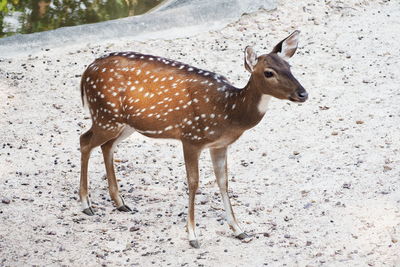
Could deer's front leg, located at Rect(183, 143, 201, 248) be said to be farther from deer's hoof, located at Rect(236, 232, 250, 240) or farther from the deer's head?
the deer's head

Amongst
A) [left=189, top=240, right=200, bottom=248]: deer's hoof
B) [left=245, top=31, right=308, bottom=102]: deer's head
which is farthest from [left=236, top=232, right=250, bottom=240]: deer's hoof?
[left=245, top=31, right=308, bottom=102]: deer's head

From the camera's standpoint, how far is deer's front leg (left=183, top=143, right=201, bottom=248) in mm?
6176

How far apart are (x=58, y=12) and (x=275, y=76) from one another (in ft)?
22.9

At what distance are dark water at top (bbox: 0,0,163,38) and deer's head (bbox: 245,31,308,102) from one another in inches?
242

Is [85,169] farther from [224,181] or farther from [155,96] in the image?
[224,181]

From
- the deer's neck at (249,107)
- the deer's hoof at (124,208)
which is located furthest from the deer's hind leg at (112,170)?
the deer's neck at (249,107)

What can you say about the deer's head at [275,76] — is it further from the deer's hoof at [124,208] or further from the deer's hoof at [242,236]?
the deer's hoof at [124,208]

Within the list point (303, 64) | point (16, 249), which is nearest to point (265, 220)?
point (16, 249)

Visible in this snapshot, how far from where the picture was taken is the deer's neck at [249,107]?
5.92 m

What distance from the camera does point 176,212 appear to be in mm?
6836

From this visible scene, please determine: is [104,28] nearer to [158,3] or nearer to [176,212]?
[158,3]

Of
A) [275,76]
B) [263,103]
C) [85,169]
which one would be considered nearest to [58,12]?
[85,169]

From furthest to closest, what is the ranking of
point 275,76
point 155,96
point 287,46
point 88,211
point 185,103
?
point 88,211, point 155,96, point 185,103, point 287,46, point 275,76

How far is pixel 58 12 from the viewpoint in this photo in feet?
39.6
